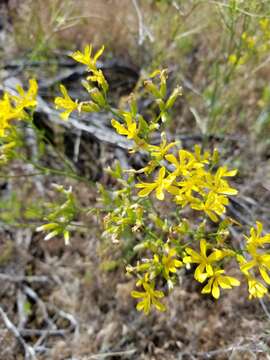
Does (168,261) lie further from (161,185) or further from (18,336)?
(18,336)

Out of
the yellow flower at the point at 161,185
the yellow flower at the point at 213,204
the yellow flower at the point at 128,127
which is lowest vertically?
the yellow flower at the point at 213,204

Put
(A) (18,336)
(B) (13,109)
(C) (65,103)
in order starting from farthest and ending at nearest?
1. (A) (18,336)
2. (B) (13,109)
3. (C) (65,103)

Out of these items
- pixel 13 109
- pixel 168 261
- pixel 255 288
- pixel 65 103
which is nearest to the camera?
pixel 255 288

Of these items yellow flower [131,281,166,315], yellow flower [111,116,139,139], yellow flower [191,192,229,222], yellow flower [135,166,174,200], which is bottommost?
yellow flower [131,281,166,315]

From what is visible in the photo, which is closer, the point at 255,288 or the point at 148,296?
the point at 255,288

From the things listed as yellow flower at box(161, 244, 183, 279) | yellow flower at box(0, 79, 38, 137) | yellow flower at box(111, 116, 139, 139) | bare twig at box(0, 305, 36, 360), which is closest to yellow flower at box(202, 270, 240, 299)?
yellow flower at box(161, 244, 183, 279)

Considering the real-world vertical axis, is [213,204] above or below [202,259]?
above

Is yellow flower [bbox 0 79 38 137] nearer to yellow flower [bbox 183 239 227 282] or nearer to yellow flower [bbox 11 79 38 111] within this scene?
yellow flower [bbox 11 79 38 111]

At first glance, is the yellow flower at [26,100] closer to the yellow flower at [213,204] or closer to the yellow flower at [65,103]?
the yellow flower at [65,103]

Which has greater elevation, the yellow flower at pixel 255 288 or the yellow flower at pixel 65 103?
the yellow flower at pixel 65 103

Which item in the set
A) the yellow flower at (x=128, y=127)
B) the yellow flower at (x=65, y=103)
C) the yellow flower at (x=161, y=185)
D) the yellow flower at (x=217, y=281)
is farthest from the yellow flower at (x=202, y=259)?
the yellow flower at (x=65, y=103)

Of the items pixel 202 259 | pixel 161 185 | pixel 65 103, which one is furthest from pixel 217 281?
pixel 65 103
